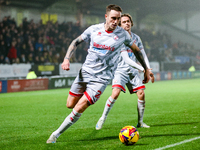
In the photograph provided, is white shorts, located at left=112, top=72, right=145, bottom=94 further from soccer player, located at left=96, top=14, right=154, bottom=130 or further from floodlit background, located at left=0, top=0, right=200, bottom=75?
floodlit background, located at left=0, top=0, right=200, bottom=75

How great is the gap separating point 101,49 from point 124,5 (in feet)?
93.7

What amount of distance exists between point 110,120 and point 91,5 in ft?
77.4

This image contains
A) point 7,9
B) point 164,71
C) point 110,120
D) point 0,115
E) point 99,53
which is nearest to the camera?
point 99,53

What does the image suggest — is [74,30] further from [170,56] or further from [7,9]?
[170,56]

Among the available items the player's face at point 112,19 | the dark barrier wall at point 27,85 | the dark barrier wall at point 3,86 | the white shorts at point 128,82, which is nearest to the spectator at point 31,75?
the dark barrier wall at point 27,85

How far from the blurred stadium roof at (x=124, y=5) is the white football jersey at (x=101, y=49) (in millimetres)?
19289

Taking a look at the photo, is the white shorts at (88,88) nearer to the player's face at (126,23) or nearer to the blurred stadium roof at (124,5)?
the player's face at (126,23)

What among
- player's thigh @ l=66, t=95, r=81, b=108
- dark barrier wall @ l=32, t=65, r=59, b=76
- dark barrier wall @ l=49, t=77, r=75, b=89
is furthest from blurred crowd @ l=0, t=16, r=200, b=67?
player's thigh @ l=66, t=95, r=81, b=108

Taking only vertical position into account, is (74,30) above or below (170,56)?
above

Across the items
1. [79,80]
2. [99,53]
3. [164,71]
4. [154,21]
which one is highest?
[154,21]

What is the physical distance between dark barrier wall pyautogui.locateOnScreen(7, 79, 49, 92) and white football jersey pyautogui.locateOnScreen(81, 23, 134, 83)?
488 inches

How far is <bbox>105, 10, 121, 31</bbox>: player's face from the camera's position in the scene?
4719 mm

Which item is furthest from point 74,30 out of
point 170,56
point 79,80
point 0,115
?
point 79,80

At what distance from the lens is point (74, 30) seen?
2469 centimetres
